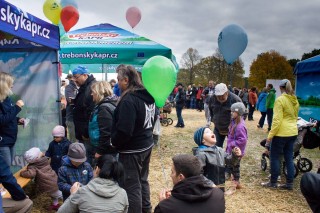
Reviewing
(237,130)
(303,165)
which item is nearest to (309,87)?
(303,165)

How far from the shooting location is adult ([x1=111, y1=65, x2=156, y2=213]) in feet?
9.15

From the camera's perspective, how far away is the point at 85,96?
4.02 metres

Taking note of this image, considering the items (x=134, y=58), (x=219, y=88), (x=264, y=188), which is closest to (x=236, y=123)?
(x=219, y=88)

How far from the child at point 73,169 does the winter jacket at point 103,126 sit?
237 mm

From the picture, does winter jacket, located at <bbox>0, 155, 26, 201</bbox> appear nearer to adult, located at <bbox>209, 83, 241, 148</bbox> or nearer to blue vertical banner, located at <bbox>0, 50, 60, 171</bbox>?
blue vertical banner, located at <bbox>0, 50, 60, 171</bbox>

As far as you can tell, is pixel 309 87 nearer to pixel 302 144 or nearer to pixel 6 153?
pixel 302 144

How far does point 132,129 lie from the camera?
9.20 ft

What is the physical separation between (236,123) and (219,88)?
2.16ft

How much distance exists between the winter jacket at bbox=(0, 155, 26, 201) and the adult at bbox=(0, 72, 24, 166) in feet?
2.34

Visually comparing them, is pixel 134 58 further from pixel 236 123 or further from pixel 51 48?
pixel 236 123

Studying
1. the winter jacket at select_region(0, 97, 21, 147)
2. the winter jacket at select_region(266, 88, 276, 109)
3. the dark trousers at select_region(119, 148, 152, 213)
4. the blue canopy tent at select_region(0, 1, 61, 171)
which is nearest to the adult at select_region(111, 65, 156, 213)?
the dark trousers at select_region(119, 148, 152, 213)

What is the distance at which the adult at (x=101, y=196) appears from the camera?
2.11 meters

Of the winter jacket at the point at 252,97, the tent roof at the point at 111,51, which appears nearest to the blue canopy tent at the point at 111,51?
the tent roof at the point at 111,51

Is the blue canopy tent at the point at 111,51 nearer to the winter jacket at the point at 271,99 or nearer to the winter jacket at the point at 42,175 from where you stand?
the winter jacket at the point at 42,175
